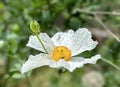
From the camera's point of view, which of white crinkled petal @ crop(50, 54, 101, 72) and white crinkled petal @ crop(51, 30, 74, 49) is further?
white crinkled petal @ crop(51, 30, 74, 49)

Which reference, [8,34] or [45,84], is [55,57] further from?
[45,84]

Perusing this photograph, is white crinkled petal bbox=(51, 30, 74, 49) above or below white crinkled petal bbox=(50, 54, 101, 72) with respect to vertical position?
above

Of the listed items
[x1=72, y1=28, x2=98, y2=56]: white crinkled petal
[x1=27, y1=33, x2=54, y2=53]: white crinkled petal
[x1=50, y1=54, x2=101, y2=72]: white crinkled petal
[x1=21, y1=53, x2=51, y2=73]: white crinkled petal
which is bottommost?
[x1=50, y1=54, x2=101, y2=72]: white crinkled petal

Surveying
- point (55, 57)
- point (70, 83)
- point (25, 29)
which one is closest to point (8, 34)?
point (25, 29)

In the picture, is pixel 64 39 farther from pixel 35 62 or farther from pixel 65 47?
pixel 35 62

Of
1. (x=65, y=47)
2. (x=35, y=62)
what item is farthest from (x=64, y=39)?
(x=35, y=62)
